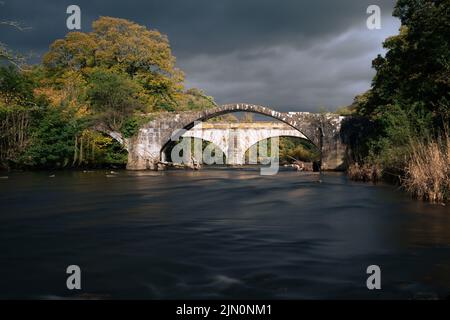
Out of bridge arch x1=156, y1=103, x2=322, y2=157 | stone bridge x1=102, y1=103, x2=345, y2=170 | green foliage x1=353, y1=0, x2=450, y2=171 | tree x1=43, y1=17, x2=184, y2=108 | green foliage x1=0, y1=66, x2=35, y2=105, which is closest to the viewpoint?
green foliage x1=353, y1=0, x2=450, y2=171

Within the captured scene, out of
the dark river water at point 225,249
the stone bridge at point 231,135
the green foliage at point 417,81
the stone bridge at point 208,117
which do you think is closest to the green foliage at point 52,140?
the stone bridge at point 208,117

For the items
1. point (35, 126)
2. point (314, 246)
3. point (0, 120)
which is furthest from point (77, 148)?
point (314, 246)

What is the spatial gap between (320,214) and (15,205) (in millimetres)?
7090

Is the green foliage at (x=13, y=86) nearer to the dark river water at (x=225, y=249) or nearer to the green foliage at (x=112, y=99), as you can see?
the green foliage at (x=112, y=99)

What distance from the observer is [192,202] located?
1142 cm

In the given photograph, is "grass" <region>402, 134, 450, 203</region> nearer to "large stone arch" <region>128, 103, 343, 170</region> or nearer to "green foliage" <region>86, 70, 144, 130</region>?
"large stone arch" <region>128, 103, 343, 170</region>

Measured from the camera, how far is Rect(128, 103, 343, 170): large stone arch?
2619 centimetres

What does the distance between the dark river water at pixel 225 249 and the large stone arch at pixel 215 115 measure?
15.6 m

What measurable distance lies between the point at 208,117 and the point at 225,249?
2307 cm

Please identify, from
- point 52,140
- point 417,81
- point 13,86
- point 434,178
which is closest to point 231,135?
point 52,140

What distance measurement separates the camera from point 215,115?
92.3 feet

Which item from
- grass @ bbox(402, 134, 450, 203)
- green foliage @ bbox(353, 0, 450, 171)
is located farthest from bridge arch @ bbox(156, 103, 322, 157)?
grass @ bbox(402, 134, 450, 203)

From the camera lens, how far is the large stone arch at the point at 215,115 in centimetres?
2619
